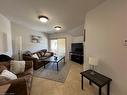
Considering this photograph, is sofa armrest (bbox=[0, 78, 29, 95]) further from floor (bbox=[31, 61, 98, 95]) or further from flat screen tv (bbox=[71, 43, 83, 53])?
flat screen tv (bbox=[71, 43, 83, 53])

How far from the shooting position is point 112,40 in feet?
7.48

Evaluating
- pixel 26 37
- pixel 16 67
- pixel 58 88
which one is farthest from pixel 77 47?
pixel 16 67

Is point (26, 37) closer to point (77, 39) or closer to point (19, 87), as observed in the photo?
point (77, 39)

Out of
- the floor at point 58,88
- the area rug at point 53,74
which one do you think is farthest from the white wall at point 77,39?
the floor at point 58,88

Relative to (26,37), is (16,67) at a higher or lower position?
lower

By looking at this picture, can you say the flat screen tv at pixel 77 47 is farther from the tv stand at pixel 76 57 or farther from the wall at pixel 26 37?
the wall at pixel 26 37

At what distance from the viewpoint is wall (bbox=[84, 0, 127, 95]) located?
6.64 ft

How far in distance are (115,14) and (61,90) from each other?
8.19 feet

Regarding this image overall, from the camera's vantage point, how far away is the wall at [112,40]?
2.02 meters

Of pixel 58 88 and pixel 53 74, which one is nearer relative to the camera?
pixel 58 88

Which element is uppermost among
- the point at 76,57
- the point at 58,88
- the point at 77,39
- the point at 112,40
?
the point at 77,39

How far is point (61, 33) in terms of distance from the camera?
7.89 metres

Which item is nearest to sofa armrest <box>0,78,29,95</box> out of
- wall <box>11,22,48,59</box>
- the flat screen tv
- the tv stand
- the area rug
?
the area rug

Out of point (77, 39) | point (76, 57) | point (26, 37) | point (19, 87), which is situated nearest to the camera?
point (19, 87)
